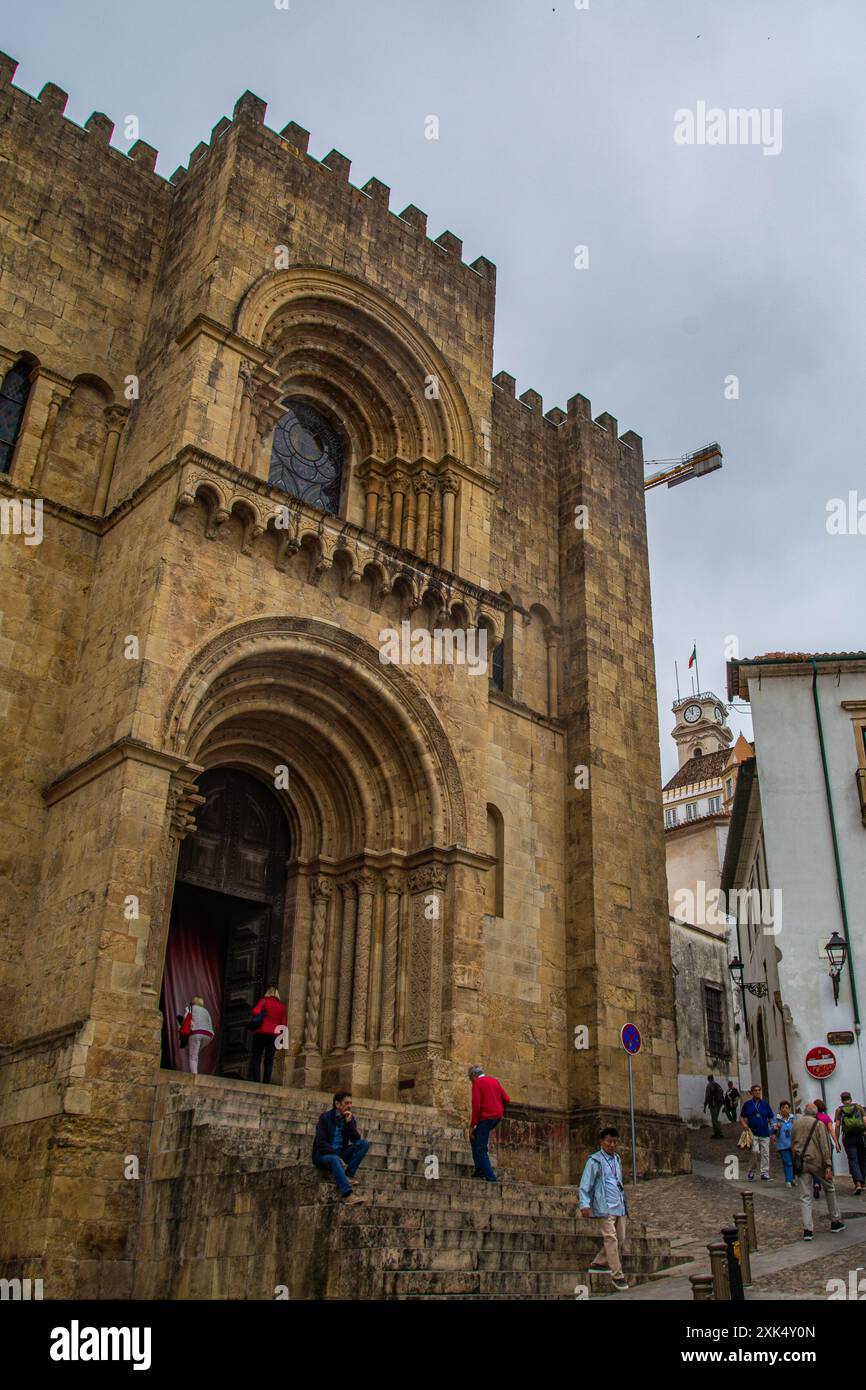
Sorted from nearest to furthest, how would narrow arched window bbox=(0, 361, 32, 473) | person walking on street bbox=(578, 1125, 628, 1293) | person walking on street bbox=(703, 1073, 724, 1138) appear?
person walking on street bbox=(578, 1125, 628, 1293) < narrow arched window bbox=(0, 361, 32, 473) < person walking on street bbox=(703, 1073, 724, 1138)

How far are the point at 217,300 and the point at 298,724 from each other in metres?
5.98

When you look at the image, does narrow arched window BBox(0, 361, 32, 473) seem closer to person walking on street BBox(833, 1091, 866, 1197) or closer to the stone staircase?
the stone staircase

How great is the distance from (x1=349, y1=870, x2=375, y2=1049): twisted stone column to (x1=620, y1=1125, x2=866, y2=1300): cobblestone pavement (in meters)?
4.37

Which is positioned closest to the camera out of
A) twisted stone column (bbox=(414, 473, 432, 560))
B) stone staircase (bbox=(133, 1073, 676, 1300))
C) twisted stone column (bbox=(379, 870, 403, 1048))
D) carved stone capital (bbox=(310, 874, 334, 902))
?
stone staircase (bbox=(133, 1073, 676, 1300))

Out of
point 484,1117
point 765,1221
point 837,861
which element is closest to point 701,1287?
point 484,1117

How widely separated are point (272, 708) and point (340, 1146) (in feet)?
22.1

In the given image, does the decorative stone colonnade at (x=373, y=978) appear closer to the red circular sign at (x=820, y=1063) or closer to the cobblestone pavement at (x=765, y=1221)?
the cobblestone pavement at (x=765, y=1221)

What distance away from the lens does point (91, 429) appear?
1672 centimetres

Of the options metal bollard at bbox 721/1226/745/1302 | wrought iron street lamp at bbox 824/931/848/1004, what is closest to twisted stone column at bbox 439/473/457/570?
wrought iron street lamp at bbox 824/931/848/1004

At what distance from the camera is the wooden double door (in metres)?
16.0

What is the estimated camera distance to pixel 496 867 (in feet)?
61.2

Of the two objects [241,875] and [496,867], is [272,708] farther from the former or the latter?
[496,867]

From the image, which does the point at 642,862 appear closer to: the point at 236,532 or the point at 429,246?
the point at 236,532
